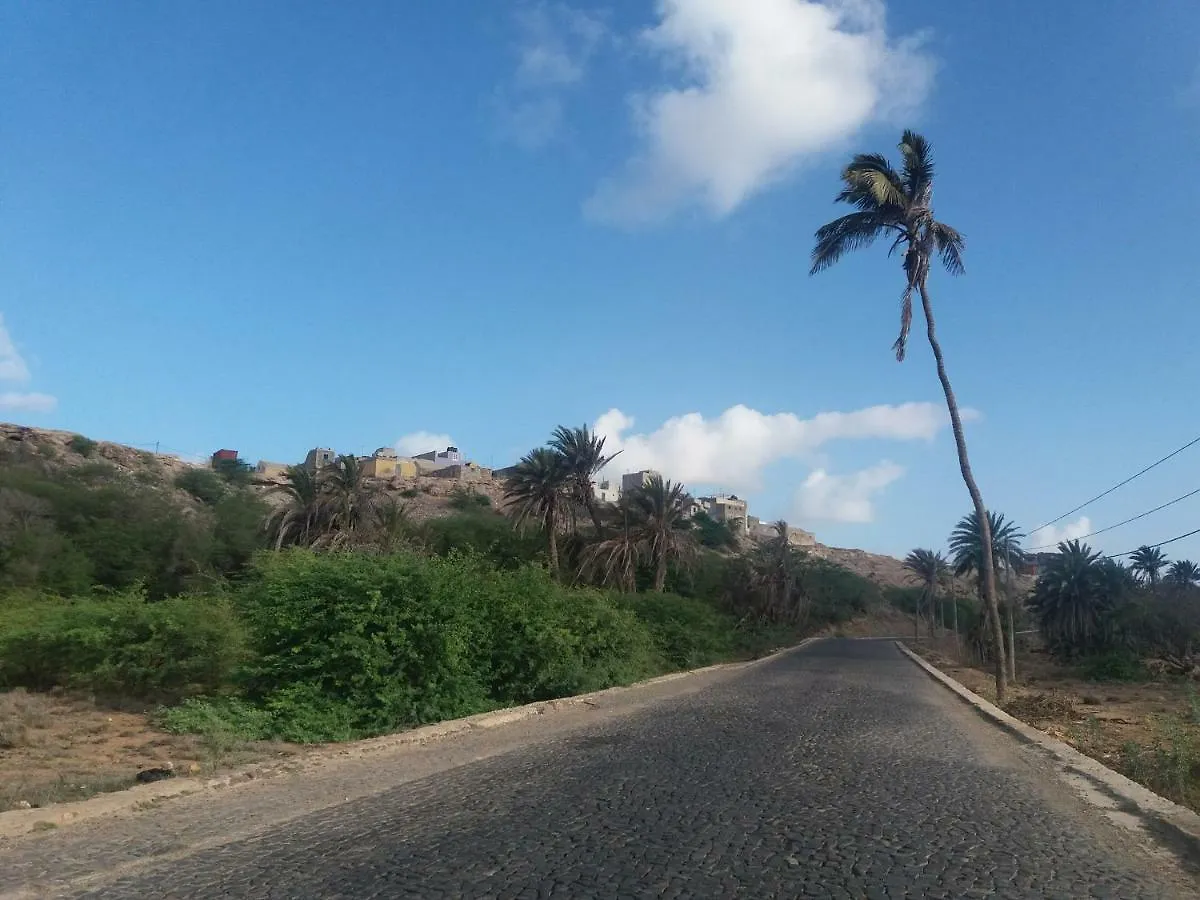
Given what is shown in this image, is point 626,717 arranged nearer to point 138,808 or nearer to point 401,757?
point 401,757

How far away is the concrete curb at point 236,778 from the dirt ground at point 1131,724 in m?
9.37

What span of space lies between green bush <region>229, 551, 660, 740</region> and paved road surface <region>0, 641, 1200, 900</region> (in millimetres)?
3243

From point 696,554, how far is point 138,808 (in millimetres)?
42655

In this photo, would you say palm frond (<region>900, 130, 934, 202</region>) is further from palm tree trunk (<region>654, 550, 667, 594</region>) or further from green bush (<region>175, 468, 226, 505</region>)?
green bush (<region>175, 468, 226, 505</region>)

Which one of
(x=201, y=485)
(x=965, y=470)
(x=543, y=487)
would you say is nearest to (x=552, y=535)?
(x=543, y=487)

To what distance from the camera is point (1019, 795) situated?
915cm

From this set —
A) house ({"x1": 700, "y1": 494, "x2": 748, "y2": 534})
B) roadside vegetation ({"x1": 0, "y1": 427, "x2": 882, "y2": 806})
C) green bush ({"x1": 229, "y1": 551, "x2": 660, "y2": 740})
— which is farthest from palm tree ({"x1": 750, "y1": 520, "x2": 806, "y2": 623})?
house ({"x1": 700, "y1": 494, "x2": 748, "y2": 534})

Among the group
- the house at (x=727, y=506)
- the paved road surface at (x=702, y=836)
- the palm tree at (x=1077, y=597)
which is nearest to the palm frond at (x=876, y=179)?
the paved road surface at (x=702, y=836)

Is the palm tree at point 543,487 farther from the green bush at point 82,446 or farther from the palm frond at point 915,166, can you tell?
the green bush at point 82,446

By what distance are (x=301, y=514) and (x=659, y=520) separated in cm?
1783

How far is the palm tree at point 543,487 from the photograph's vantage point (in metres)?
43.7

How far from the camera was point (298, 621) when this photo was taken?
48.3 ft

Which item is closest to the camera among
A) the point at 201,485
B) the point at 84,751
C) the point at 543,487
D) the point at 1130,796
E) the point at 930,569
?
the point at 1130,796

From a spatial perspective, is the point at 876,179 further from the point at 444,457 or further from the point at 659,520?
the point at 444,457
